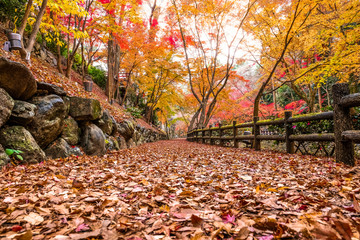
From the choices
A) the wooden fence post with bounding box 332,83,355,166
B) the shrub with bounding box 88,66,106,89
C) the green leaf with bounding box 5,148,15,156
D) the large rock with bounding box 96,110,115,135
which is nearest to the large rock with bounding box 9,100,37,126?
the green leaf with bounding box 5,148,15,156

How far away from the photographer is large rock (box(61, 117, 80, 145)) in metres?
4.02

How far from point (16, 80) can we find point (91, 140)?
6.63ft

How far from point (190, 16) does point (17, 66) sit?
8.82 meters

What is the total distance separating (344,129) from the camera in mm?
2961

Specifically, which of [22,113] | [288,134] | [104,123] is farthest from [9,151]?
[288,134]

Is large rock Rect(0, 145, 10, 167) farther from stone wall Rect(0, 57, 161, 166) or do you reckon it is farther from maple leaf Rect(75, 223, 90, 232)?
maple leaf Rect(75, 223, 90, 232)

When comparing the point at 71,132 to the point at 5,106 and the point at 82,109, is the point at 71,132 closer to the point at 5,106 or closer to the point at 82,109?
the point at 82,109

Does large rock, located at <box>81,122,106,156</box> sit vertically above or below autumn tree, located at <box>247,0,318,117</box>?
below

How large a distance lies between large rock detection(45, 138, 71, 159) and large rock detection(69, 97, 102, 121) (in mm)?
785

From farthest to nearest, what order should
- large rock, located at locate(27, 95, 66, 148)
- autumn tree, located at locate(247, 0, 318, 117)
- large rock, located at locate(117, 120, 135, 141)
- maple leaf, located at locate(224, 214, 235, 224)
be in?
large rock, located at locate(117, 120, 135, 141), autumn tree, located at locate(247, 0, 318, 117), large rock, located at locate(27, 95, 66, 148), maple leaf, located at locate(224, 214, 235, 224)

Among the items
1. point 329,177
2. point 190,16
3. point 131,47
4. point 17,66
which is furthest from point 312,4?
point 131,47

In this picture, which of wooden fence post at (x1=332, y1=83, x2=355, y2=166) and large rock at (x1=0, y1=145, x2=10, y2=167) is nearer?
large rock at (x1=0, y1=145, x2=10, y2=167)

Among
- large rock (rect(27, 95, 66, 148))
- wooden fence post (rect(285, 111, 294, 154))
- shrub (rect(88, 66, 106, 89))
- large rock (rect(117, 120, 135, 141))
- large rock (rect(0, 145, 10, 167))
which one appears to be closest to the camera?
large rock (rect(0, 145, 10, 167))

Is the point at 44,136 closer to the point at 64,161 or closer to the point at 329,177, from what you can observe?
the point at 64,161
